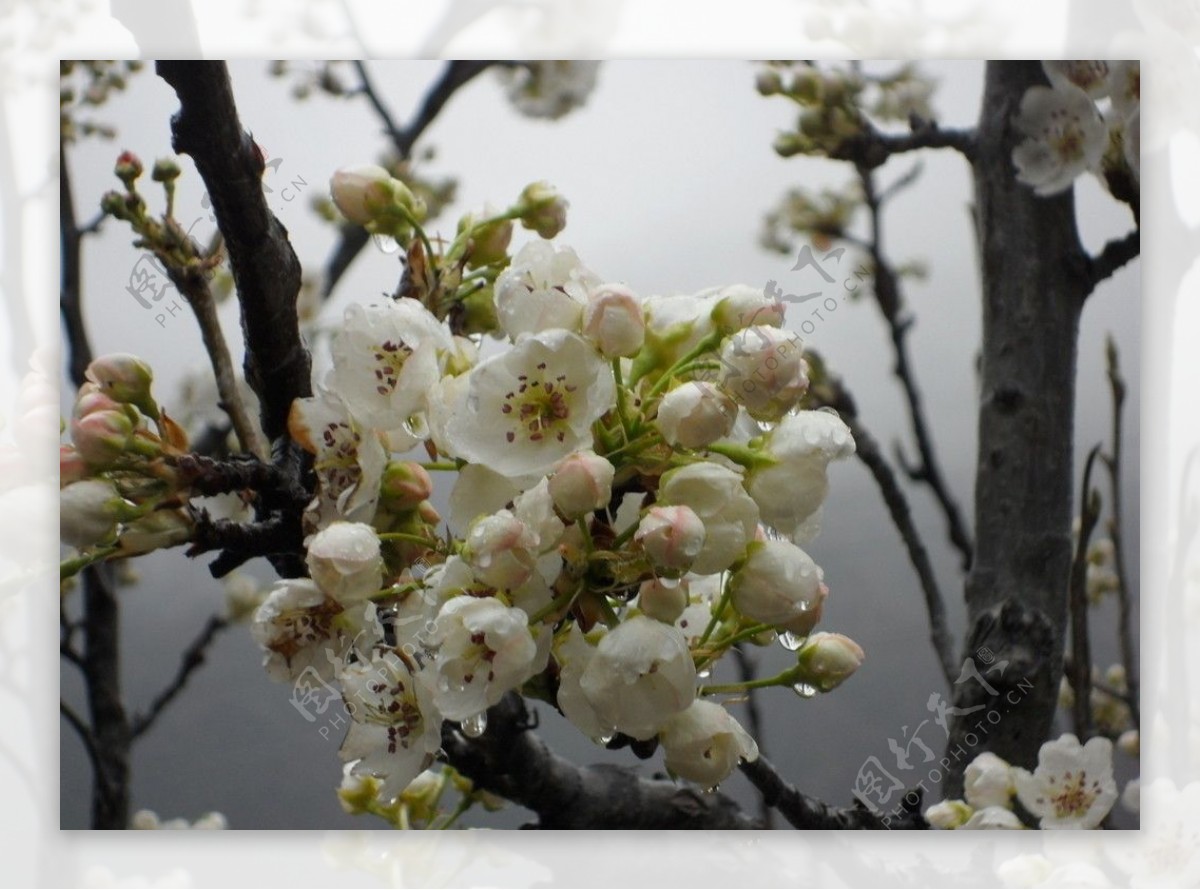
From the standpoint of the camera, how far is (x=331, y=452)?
0.76m

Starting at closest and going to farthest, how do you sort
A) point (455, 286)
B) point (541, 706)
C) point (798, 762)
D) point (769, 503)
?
point (769, 503) < point (455, 286) < point (541, 706) < point (798, 762)

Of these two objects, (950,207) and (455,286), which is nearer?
(455,286)

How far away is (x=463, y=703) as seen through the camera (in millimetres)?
699

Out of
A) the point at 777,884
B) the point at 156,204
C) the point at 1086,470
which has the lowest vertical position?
the point at 777,884

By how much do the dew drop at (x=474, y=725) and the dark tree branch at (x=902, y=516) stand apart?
0.57m

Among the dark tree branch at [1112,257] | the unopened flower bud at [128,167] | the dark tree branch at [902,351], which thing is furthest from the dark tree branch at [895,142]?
the unopened flower bud at [128,167]

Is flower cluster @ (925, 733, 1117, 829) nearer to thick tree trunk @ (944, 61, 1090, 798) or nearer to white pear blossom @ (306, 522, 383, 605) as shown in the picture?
thick tree trunk @ (944, 61, 1090, 798)

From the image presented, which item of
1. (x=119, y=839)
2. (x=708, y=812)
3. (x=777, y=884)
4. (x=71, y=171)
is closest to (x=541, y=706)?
(x=708, y=812)

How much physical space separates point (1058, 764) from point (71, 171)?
122 cm

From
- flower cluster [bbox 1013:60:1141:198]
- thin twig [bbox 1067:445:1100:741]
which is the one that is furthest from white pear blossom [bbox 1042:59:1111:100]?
thin twig [bbox 1067:445:1100:741]

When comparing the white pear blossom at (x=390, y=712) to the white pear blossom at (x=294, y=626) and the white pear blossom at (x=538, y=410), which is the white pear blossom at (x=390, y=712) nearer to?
the white pear blossom at (x=294, y=626)

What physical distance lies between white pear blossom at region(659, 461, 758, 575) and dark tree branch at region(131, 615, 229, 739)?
78 centimetres

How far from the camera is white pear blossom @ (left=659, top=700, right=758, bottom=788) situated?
2.38ft

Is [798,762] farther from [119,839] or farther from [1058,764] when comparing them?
[119,839]
